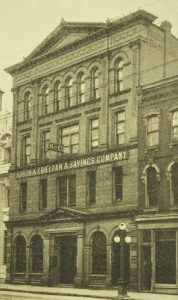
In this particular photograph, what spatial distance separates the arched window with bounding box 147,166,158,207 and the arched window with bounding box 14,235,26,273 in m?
12.5

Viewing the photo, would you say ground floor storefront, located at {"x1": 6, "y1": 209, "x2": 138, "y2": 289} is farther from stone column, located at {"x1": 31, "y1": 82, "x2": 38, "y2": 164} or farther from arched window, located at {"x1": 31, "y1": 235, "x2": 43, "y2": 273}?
stone column, located at {"x1": 31, "y1": 82, "x2": 38, "y2": 164}

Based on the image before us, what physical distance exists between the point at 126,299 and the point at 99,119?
13158 mm

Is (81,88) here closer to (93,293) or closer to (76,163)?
(76,163)

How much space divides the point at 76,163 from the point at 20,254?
28.3 ft

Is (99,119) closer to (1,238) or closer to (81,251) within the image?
(81,251)

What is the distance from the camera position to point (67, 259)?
3734 cm

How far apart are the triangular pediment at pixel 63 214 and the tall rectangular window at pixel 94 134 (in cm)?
419

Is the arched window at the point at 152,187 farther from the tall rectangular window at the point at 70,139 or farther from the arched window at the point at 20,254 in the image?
the arched window at the point at 20,254

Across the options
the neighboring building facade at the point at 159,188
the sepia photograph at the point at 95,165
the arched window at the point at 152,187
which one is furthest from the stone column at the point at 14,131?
the arched window at the point at 152,187

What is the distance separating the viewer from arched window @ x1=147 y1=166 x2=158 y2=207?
3177 centimetres

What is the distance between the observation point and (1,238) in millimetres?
44594

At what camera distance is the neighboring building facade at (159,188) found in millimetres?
30531

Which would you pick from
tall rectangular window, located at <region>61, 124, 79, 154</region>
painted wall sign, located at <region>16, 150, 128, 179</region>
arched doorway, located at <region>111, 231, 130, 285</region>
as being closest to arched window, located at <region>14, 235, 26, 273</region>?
painted wall sign, located at <region>16, 150, 128, 179</region>

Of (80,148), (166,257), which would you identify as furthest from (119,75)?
(166,257)
